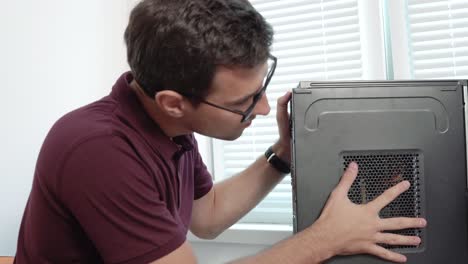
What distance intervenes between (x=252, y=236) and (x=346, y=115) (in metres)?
0.67

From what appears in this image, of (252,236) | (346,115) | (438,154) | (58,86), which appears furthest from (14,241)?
(438,154)

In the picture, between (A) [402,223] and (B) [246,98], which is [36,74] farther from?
(A) [402,223]

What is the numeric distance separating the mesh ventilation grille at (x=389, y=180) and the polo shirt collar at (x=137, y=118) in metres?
0.34

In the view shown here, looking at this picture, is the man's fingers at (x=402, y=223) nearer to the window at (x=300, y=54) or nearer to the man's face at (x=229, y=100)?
the man's face at (x=229, y=100)

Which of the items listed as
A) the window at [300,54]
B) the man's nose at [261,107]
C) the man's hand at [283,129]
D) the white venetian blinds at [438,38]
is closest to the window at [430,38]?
the white venetian blinds at [438,38]

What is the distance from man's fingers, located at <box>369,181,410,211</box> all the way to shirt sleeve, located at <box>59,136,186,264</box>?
34cm

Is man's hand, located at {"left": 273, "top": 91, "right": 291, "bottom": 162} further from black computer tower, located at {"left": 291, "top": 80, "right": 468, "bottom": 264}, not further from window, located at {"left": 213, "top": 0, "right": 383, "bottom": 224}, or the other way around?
window, located at {"left": 213, "top": 0, "right": 383, "bottom": 224}

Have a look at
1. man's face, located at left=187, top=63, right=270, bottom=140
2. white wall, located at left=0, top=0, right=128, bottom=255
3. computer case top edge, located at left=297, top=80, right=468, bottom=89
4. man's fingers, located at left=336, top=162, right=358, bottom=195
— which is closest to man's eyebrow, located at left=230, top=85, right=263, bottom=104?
man's face, located at left=187, top=63, right=270, bottom=140

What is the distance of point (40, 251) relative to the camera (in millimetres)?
754

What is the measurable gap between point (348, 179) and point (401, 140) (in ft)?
0.35

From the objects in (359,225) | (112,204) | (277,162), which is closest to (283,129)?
(277,162)

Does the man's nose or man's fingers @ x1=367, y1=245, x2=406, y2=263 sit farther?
the man's nose

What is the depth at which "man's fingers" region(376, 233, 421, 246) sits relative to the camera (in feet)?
2.22

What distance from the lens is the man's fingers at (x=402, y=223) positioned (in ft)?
2.23
